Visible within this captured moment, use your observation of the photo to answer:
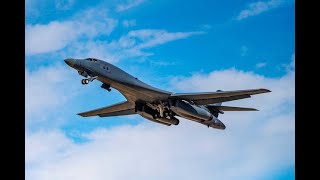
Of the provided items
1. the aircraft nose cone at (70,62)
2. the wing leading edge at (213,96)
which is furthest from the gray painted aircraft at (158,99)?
the aircraft nose cone at (70,62)

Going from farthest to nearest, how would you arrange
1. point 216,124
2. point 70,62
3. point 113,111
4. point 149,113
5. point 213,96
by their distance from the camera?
point 113,111 → point 216,124 → point 149,113 → point 213,96 → point 70,62

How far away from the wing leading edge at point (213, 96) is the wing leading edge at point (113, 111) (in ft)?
17.2

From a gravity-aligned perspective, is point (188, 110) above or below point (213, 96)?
below

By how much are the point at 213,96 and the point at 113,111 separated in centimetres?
997

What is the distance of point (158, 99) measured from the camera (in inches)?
1451

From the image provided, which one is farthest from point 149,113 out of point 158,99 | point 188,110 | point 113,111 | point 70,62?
point 70,62

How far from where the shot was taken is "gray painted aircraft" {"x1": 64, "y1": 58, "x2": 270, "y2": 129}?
33303 mm

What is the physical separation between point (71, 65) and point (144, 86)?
23.9 ft

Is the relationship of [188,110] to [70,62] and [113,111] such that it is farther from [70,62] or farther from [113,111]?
[70,62]

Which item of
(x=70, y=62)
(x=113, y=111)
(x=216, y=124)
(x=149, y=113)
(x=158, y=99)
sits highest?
(x=70, y=62)

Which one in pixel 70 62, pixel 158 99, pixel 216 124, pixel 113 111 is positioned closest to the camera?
pixel 70 62
